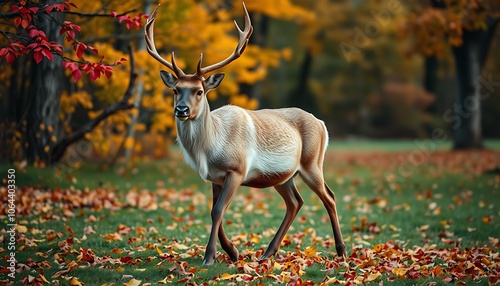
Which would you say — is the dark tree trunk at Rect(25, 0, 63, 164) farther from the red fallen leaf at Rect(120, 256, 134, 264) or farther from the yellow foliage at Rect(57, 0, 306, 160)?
the red fallen leaf at Rect(120, 256, 134, 264)

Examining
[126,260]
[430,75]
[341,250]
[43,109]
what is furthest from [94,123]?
[430,75]

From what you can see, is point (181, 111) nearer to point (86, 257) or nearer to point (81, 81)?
point (86, 257)

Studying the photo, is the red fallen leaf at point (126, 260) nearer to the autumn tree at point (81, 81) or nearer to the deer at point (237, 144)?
the deer at point (237, 144)

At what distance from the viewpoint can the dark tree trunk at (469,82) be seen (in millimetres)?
21109

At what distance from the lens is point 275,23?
3956 cm

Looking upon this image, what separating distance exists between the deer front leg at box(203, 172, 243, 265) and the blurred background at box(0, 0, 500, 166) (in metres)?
1.95

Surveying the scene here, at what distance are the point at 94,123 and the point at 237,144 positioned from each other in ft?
19.5

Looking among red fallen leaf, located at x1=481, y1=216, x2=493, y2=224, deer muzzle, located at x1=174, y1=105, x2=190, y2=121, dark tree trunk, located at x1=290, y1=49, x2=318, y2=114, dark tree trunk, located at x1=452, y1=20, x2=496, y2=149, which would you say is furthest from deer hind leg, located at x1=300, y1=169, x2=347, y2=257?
dark tree trunk, located at x1=290, y1=49, x2=318, y2=114

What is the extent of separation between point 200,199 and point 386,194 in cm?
381

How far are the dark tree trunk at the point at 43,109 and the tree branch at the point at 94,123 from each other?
15 cm

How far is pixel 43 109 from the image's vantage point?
11914mm

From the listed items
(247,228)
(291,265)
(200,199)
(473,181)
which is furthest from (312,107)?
(291,265)

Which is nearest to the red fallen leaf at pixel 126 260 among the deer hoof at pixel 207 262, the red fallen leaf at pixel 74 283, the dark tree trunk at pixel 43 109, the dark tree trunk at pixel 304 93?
the deer hoof at pixel 207 262

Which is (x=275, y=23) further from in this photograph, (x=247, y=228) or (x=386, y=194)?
(x=247, y=228)
